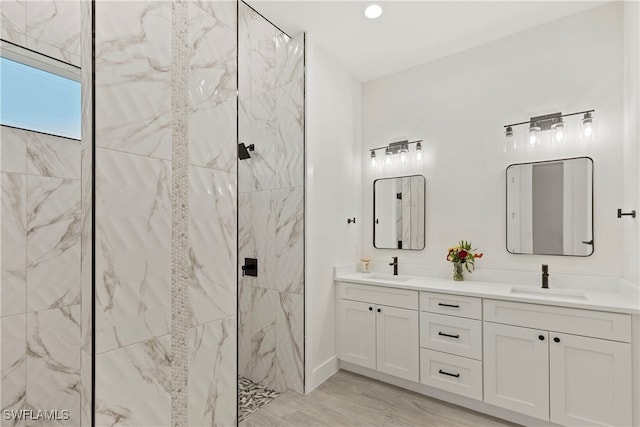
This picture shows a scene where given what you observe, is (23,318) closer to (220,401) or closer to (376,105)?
(220,401)

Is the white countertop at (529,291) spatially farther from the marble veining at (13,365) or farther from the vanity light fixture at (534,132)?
the marble veining at (13,365)

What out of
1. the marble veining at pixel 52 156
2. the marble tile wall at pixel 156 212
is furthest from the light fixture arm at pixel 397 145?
the marble veining at pixel 52 156

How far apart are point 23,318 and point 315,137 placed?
2.17 meters

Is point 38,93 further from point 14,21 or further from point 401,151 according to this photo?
point 401,151

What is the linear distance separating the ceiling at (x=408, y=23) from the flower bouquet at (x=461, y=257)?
1.79 metres

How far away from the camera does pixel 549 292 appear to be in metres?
2.33

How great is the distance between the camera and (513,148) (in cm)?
264

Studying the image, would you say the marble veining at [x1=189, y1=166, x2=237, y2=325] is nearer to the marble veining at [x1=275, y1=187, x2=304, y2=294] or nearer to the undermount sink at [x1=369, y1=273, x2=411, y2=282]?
the marble veining at [x1=275, y1=187, x2=304, y2=294]

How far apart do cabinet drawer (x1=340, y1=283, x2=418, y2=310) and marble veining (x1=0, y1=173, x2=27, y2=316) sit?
2199mm

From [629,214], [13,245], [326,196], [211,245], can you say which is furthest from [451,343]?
[13,245]

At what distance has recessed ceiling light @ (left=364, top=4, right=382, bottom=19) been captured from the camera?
2.30 meters

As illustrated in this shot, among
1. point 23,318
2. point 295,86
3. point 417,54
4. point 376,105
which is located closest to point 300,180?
point 295,86

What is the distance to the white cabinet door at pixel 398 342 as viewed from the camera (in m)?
2.51

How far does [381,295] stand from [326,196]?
3.26 ft
